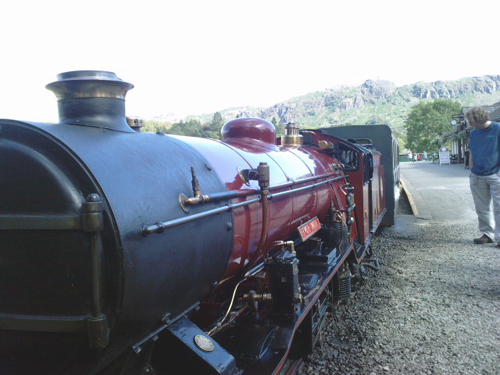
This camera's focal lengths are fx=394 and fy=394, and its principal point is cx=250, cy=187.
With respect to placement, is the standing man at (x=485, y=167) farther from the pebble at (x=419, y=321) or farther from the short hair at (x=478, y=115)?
the pebble at (x=419, y=321)

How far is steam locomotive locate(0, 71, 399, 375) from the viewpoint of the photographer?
5.32 feet

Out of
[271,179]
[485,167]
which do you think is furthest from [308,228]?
[485,167]

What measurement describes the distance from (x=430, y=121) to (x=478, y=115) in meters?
67.8

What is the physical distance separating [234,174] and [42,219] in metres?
1.44

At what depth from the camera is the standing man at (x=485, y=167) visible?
288 inches

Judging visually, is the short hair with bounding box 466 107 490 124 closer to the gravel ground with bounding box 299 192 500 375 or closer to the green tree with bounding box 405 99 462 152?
→ the gravel ground with bounding box 299 192 500 375

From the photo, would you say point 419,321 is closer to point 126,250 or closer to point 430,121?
point 126,250

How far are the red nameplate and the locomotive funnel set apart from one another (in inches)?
91.8

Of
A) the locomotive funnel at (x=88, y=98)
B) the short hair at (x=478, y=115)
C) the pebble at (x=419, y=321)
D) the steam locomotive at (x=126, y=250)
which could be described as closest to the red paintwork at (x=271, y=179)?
the steam locomotive at (x=126, y=250)

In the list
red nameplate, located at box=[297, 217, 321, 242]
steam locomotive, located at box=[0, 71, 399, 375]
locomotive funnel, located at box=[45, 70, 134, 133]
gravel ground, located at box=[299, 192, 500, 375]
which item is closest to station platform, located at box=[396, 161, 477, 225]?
gravel ground, located at box=[299, 192, 500, 375]

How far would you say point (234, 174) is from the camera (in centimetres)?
283

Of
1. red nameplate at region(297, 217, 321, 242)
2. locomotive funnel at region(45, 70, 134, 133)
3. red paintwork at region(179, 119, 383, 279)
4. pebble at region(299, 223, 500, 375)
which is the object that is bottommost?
pebble at region(299, 223, 500, 375)

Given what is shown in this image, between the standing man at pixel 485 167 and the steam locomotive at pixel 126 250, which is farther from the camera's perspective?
the standing man at pixel 485 167

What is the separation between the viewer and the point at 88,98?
2.12 meters
